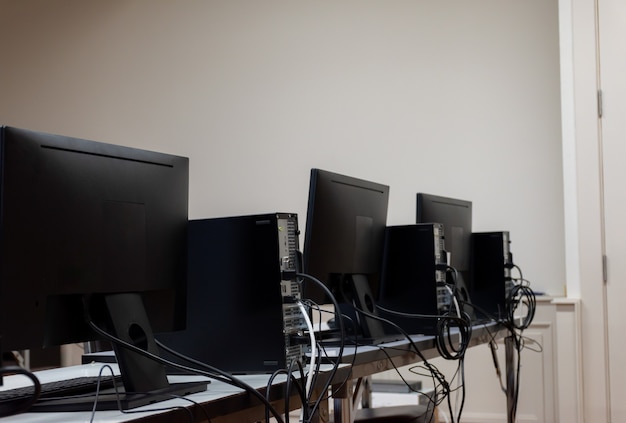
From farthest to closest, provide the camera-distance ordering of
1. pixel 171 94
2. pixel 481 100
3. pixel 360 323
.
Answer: pixel 171 94 → pixel 481 100 → pixel 360 323

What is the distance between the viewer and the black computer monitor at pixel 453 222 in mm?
3028

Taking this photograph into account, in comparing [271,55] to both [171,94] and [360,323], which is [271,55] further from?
[360,323]

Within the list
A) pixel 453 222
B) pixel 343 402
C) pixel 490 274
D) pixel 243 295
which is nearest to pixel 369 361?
pixel 343 402

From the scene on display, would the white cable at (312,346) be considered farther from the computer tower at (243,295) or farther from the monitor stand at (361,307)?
the monitor stand at (361,307)

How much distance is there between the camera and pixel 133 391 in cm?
154

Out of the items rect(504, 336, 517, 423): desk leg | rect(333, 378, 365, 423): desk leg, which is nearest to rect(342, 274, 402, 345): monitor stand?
rect(333, 378, 365, 423): desk leg

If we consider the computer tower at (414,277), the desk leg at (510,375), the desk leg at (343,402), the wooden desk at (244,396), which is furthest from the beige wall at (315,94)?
the desk leg at (343,402)

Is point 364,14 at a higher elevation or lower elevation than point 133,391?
higher

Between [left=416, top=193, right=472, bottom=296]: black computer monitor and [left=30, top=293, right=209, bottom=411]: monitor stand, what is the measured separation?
4.96ft

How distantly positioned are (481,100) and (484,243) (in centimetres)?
179

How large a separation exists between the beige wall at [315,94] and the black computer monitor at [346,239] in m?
2.35

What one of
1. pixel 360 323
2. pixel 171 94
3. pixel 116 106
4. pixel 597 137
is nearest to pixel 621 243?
pixel 597 137

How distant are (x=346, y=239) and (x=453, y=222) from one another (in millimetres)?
935

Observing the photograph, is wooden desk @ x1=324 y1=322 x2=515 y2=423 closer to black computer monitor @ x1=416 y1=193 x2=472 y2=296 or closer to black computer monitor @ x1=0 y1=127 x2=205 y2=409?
black computer monitor @ x1=416 y1=193 x2=472 y2=296
